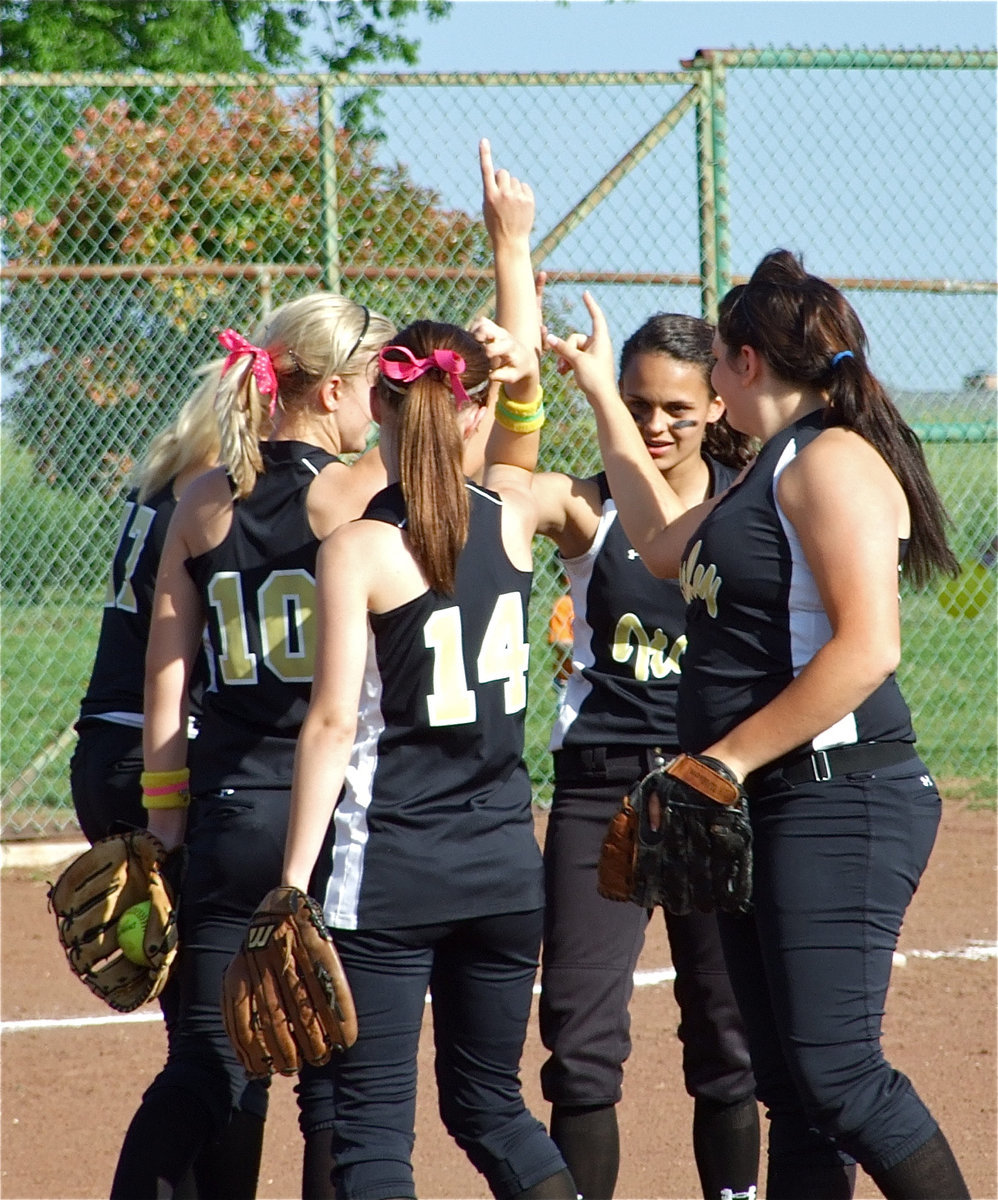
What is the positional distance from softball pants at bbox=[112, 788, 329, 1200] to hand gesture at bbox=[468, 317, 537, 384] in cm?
91

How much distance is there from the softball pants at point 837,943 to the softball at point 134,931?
1.17 metres

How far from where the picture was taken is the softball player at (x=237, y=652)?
8.93 feet

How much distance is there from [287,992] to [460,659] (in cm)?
61

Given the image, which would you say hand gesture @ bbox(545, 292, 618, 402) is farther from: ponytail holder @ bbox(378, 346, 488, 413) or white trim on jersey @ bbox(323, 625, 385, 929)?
white trim on jersey @ bbox(323, 625, 385, 929)

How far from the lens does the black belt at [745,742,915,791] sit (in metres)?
2.52

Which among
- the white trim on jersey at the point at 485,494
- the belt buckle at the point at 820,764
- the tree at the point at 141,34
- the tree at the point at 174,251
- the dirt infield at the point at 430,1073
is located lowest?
the dirt infield at the point at 430,1073

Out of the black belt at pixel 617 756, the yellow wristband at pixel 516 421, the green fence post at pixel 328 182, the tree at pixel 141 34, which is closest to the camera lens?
the yellow wristband at pixel 516 421

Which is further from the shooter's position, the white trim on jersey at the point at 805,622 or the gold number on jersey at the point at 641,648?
the gold number on jersey at the point at 641,648

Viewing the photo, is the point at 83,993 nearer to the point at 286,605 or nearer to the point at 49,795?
the point at 49,795

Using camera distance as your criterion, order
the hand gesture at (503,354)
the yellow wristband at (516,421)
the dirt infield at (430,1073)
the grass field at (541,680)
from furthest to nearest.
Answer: the grass field at (541,680)
the dirt infield at (430,1073)
the yellow wristband at (516,421)
the hand gesture at (503,354)

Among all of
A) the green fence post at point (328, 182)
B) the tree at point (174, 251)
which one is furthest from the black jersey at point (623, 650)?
the tree at point (174, 251)

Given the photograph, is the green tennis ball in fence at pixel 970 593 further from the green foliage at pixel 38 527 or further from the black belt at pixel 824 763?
the black belt at pixel 824 763

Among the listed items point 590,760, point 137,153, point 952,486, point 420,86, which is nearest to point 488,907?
point 590,760

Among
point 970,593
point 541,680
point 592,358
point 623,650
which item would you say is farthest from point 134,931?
point 970,593
